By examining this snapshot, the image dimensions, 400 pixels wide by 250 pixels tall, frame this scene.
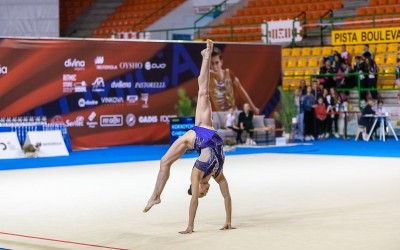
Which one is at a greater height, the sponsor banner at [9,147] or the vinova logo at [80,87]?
the vinova logo at [80,87]

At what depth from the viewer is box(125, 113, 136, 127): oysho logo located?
84.8 ft

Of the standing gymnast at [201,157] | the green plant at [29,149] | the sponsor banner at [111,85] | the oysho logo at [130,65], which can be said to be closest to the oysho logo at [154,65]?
the sponsor banner at [111,85]

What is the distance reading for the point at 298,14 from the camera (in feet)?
115

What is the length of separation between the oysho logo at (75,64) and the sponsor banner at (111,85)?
0.09 feet

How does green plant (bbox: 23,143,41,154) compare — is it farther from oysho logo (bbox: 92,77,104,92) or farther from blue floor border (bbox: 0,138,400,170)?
oysho logo (bbox: 92,77,104,92)

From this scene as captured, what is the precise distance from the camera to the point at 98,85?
25219mm

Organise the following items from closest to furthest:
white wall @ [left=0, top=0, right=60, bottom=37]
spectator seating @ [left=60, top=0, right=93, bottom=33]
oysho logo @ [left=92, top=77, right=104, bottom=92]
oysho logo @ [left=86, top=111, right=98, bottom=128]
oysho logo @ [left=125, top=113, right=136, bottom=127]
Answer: oysho logo @ [left=86, top=111, right=98, bottom=128]
oysho logo @ [left=92, top=77, right=104, bottom=92]
oysho logo @ [left=125, top=113, right=136, bottom=127]
white wall @ [left=0, top=0, right=60, bottom=37]
spectator seating @ [left=60, top=0, right=93, bottom=33]

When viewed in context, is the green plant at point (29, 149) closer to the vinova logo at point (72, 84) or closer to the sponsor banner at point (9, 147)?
the sponsor banner at point (9, 147)

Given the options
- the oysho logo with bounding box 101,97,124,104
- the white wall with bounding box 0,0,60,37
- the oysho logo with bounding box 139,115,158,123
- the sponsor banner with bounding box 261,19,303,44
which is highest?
the white wall with bounding box 0,0,60,37

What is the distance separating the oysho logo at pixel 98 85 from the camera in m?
25.1

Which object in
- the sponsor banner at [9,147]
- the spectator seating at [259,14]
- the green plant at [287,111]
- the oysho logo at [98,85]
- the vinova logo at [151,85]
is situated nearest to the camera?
the sponsor banner at [9,147]

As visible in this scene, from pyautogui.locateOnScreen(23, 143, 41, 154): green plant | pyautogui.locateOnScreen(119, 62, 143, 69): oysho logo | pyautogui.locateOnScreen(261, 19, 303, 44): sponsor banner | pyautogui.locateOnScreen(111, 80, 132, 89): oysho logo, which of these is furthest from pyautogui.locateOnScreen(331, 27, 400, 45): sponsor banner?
pyautogui.locateOnScreen(23, 143, 41, 154): green plant

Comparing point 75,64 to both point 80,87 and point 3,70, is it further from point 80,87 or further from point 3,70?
point 3,70

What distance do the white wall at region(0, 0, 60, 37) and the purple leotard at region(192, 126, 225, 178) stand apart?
84.5 feet
